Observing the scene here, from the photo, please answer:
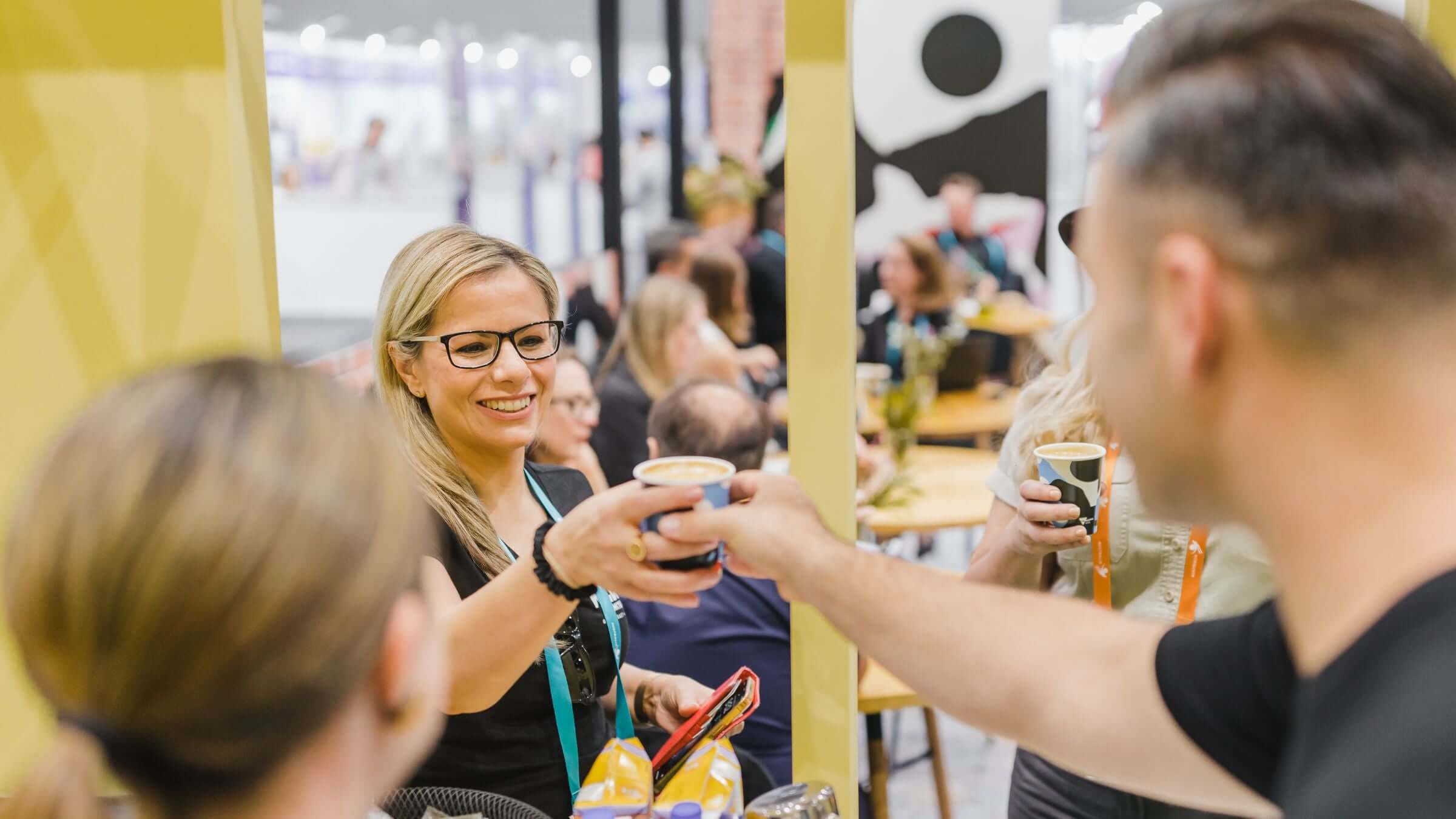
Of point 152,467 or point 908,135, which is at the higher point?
point 908,135

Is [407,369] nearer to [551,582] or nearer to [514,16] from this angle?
[551,582]

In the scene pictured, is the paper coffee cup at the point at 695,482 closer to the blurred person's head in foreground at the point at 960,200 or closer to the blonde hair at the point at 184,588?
the blonde hair at the point at 184,588

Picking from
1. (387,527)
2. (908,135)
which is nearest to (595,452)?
(387,527)

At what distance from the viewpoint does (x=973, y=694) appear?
4.55ft

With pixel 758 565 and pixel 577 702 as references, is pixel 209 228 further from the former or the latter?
pixel 758 565

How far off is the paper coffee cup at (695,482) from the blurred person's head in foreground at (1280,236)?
1.77 feet

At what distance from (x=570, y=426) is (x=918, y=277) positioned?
3565mm

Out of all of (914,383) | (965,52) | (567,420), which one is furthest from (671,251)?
(965,52)

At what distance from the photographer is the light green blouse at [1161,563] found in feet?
6.23

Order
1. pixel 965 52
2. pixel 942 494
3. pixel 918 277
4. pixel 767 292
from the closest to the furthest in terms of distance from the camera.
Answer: pixel 942 494
pixel 918 277
pixel 767 292
pixel 965 52

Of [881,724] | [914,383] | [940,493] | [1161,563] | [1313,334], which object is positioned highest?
[1313,334]

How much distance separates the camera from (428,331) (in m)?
1.89

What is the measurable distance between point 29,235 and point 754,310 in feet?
17.9

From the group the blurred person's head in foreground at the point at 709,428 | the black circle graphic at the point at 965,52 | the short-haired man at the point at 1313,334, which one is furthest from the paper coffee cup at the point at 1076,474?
the black circle graphic at the point at 965,52
